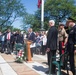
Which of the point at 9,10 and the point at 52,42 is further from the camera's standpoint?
the point at 9,10

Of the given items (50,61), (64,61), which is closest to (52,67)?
(50,61)

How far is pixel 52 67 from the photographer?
10.2 m

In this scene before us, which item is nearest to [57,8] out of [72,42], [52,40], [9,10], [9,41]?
[9,10]

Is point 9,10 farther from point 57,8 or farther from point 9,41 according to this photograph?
point 9,41

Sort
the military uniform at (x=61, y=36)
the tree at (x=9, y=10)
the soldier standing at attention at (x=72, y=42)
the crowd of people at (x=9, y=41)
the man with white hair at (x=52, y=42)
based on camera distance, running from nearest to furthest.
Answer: the soldier standing at attention at (x=72, y=42)
the man with white hair at (x=52, y=42)
the military uniform at (x=61, y=36)
the crowd of people at (x=9, y=41)
the tree at (x=9, y=10)

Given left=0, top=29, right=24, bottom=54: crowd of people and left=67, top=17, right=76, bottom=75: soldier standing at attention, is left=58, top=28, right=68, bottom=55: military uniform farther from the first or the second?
left=0, top=29, right=24, bottom=54: crowd of people

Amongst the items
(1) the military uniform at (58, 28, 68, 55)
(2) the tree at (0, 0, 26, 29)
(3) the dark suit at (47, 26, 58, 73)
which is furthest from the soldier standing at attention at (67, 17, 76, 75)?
(2) the tree at (0, 0, 26, 29)

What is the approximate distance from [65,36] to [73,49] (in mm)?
1845

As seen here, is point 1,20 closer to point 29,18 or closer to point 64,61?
point 29,18

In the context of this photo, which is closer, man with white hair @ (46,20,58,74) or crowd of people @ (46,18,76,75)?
crowd of people @ (46,18,76,75)

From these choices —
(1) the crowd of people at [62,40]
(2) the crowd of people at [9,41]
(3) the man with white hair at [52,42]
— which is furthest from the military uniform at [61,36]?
(2) the crowd of people at [9,41]

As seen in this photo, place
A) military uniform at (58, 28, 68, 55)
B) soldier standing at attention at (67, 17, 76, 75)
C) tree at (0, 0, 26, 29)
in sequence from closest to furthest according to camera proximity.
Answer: soldier standing at attention at (67, 17, 76, 75) < military uniform at (58, 28, 68, 55) < tree at (0, 0, 26, 29)

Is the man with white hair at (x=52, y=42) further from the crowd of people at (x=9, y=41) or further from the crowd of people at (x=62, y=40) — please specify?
the crowd of people at (x=9, y=41)

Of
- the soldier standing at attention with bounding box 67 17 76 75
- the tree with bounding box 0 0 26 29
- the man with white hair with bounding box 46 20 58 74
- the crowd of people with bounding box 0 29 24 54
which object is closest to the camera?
the soldier standing at attention with bounding box 67 17 76 75
